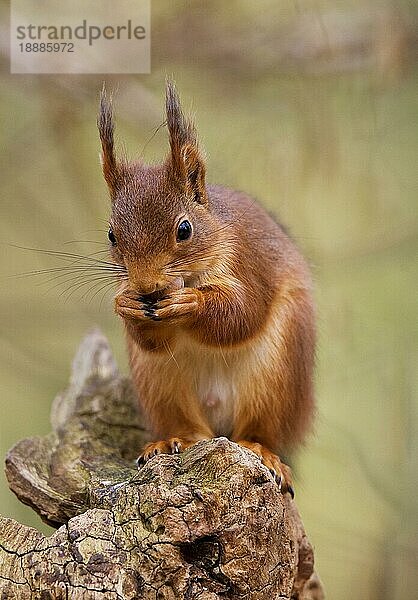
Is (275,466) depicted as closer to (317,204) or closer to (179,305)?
(179,305)

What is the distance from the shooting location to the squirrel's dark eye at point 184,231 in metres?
1.28

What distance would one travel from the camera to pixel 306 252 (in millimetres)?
1946

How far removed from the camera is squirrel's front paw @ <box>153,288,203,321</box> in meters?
1.23

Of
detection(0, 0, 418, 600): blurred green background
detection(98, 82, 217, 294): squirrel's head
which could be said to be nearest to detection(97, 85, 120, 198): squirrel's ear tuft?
detection(98, 82, 217, 294): squirrel's head

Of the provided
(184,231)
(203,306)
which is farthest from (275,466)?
(184,231)

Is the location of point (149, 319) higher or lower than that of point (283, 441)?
higher

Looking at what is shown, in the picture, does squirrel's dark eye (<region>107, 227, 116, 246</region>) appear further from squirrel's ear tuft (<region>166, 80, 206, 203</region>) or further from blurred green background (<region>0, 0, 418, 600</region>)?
blurred green background (<region>0, 0, 418, 600</region>)

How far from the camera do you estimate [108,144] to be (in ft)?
4.38

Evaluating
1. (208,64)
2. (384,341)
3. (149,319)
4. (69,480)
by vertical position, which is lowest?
(69,480)

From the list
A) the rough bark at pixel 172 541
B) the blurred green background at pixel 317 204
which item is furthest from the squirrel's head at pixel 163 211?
the blurred green background at pixel 317 204

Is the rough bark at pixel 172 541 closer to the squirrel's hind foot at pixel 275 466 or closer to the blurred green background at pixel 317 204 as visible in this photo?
the squirrel's hind foot at pixel 275 466

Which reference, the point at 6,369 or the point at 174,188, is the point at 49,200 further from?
the point at 174,188

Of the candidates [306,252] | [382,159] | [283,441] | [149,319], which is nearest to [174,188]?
[149,319]

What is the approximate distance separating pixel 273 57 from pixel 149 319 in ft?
3.19
